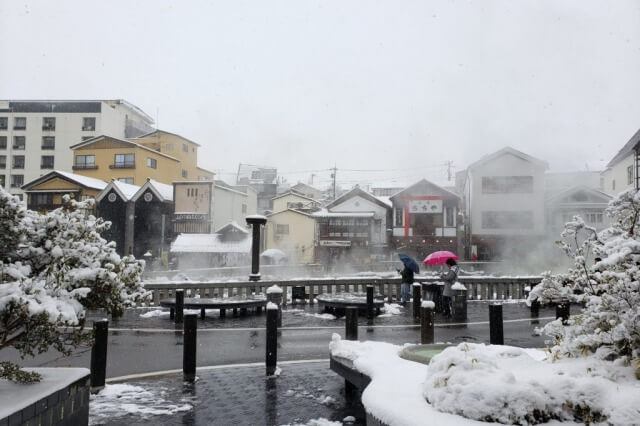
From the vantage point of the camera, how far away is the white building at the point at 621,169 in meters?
36.3

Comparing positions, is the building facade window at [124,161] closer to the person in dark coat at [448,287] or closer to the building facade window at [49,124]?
the building facade window at [49,124]

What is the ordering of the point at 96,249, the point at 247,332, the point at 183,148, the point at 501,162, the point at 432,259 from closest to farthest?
1. the point at 96,249
2. the point at 247,332
3. the point at 432,259
4. the point at 501,162
5. the point at 183,148

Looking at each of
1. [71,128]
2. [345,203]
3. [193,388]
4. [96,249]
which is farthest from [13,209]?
[71,128]

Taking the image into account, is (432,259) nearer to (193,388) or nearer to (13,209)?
(193,388)

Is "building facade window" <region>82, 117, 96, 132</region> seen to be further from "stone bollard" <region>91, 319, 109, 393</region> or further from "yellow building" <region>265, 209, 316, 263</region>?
"stone bollard" <region>91, 319, 109, 393</region>

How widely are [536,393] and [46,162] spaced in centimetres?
7049

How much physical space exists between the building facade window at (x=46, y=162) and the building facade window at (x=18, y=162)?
2621mm

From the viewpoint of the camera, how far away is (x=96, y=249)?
15.7ft

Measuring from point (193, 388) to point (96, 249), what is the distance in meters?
3.05

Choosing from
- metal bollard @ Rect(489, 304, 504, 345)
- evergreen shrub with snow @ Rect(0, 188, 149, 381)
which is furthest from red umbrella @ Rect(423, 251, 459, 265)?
evergreen shrub with snow @ Rect(0, 188, 149, 381)

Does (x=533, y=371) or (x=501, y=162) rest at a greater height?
(x=501, y=162)

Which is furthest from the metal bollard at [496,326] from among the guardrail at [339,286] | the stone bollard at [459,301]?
the guardrail at [339,286]

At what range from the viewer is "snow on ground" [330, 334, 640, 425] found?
3496 mm

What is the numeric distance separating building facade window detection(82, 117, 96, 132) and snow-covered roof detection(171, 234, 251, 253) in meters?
28.0
